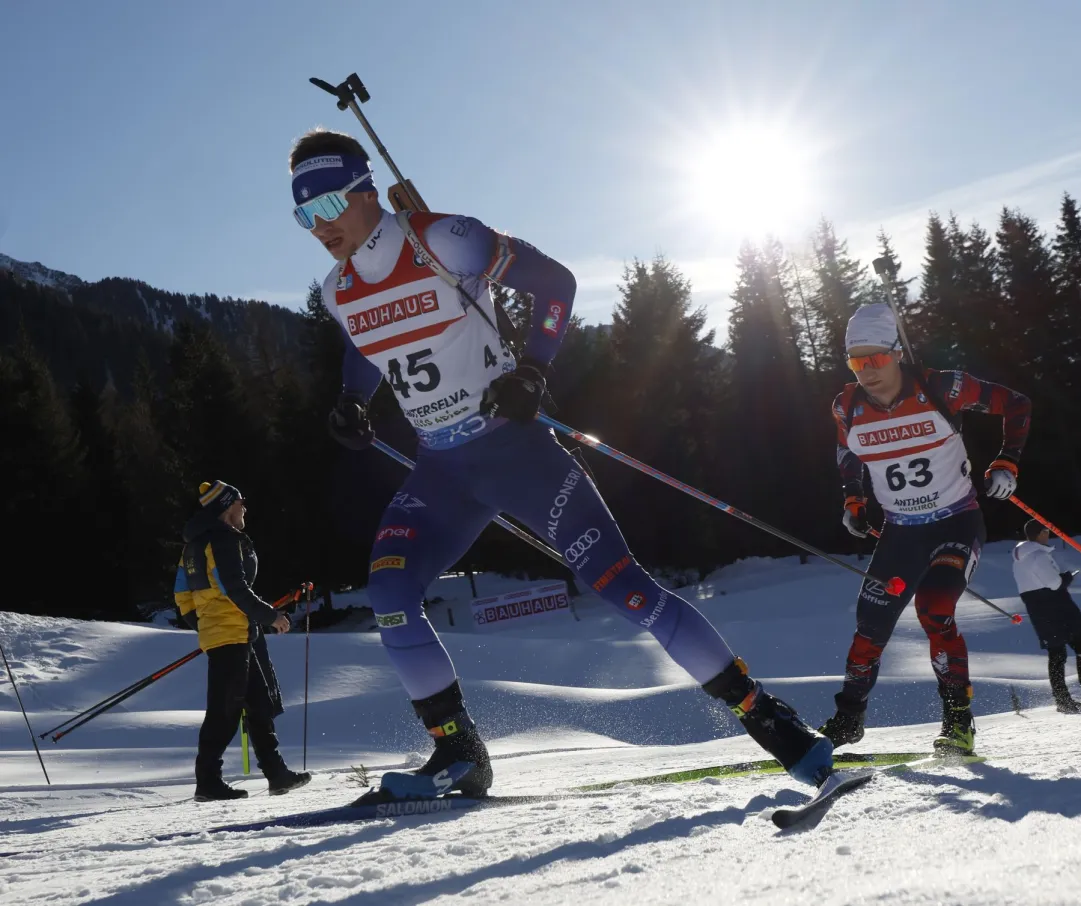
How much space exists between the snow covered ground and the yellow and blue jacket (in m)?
0.97

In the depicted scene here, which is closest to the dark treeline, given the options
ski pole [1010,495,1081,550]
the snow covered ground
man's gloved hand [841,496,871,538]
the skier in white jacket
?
the snow covered ground

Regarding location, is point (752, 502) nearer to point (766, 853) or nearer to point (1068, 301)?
point (1068, 301)

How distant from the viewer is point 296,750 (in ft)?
29.3

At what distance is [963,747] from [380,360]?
321 centimetres

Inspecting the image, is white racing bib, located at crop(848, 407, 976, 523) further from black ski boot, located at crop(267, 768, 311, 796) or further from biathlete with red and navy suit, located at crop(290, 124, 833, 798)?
black ski boot, located at crop(267, 768, 311, 796)

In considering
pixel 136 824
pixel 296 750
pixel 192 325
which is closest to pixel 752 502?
pixel 192 325

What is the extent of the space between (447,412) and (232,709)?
312 centimetres

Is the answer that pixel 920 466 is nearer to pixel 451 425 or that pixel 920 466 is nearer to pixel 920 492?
pixel 920 492

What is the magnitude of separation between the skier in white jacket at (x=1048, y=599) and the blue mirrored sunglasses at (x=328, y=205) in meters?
A: 6.96

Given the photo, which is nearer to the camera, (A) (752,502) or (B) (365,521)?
(B) (365,521)

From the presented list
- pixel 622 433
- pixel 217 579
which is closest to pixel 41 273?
pixel 622 433

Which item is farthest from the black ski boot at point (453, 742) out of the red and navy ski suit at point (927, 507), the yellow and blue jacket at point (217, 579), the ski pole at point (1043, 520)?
the ski pole at point (1043, 520)

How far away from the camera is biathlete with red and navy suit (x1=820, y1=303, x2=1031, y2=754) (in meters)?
4.79

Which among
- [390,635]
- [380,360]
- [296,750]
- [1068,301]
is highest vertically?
[1068,301]
